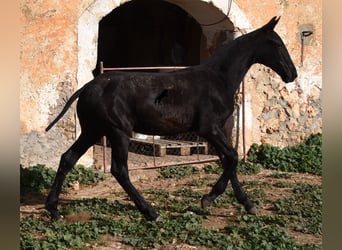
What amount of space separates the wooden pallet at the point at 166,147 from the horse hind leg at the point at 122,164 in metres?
3.57

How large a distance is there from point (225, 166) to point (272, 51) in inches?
54.4

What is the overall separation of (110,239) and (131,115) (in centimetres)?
123

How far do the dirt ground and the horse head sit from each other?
167cm

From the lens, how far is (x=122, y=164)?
5.13 metres

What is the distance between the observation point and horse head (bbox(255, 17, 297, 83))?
572cm

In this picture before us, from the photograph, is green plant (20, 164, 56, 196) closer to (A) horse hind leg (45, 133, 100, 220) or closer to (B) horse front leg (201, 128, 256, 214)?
(A) horse hind leg (45, 133, 100, 220)

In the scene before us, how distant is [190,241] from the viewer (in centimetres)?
477

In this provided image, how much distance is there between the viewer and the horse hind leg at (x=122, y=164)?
5.09 meters

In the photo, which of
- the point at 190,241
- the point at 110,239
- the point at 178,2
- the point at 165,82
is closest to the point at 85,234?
the point at 110,239

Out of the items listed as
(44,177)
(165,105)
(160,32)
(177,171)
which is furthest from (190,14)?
(165,105)

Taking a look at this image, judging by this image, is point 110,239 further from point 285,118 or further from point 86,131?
point 285,118

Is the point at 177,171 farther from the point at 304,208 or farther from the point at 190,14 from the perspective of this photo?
the point at 190,14

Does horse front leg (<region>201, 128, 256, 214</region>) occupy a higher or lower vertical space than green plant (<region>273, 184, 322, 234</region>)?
higher

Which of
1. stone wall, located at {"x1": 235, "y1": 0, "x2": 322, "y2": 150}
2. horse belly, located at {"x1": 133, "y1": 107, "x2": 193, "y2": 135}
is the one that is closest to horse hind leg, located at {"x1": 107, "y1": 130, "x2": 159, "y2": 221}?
horse belly, located at {"x1": 133, "y1": 107, "x2": 193, "y2": 135}
